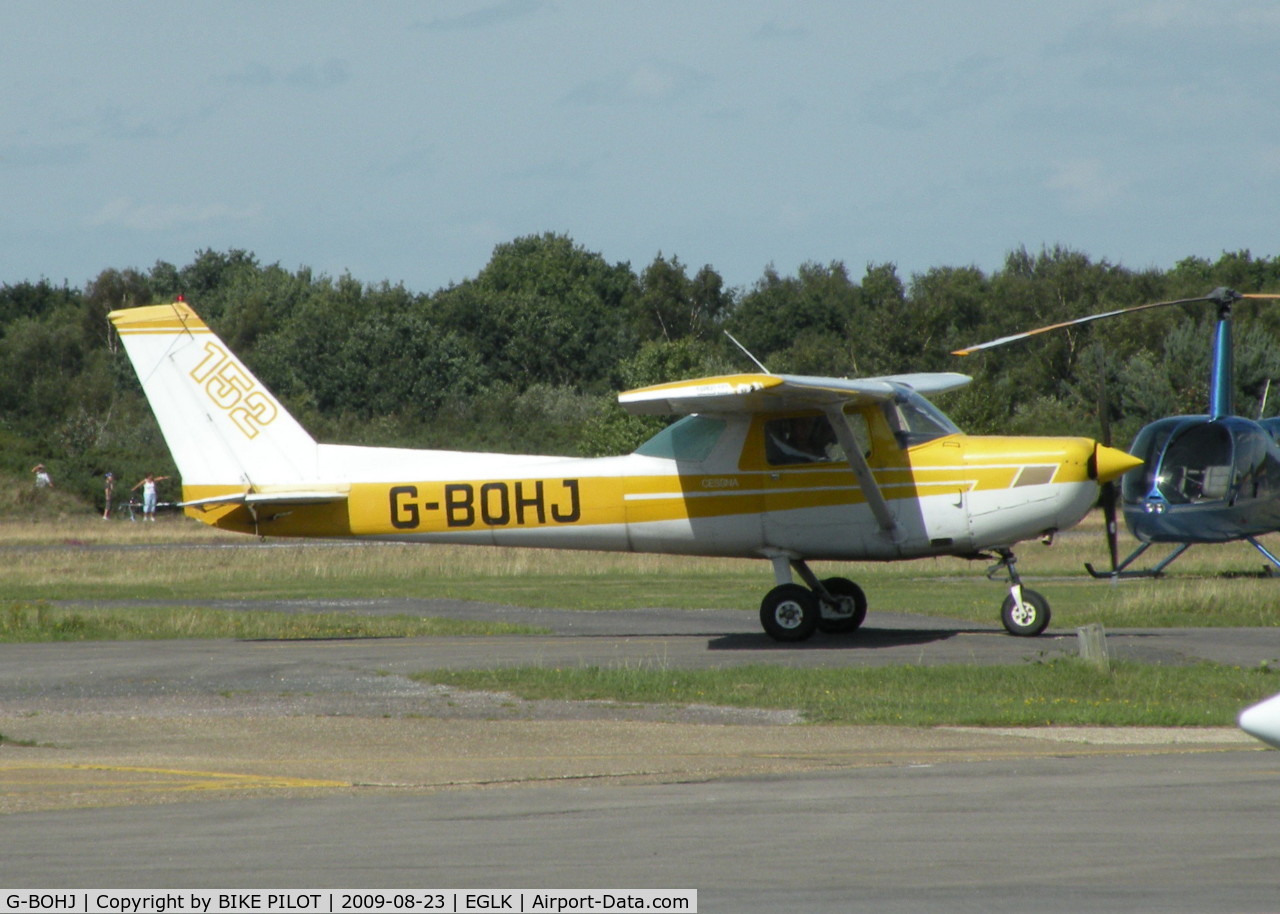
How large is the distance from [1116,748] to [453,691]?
5.73 metres

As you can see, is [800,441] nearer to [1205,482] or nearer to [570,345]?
[1205,482]

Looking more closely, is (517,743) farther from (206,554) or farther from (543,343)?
(543,343)

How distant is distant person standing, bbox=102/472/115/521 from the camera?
50750 millimetres

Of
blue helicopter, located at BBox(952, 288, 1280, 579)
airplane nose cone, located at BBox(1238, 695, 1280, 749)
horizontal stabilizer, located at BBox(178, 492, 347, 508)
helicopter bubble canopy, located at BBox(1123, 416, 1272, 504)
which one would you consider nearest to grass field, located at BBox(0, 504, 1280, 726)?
blue helicopter, located at BBox(952, 288, 1280, 579)

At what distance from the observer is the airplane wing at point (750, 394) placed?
1447 cm

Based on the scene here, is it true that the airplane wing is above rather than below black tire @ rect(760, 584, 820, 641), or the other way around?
above

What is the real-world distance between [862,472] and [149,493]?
36.7 m

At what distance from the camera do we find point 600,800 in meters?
8.07

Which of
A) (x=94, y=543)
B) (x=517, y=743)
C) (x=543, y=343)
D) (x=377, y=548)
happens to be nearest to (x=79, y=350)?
(x=543, y=343)

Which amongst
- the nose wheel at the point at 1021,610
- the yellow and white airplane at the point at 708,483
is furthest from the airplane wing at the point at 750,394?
the nose wheel at the point at 1021,610

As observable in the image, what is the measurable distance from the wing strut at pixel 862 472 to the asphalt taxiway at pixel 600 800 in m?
2.37

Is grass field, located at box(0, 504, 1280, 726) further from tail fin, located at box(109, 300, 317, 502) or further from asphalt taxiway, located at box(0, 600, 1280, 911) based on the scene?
tail fin, located at box(109, 300, 317, 502)

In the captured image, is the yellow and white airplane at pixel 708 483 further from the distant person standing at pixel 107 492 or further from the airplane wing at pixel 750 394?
the distant person standing at pixel 107 492
